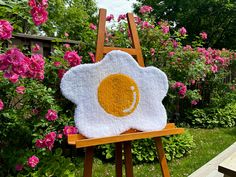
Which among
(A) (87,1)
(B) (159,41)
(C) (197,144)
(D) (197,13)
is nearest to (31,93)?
(B) (159,41)

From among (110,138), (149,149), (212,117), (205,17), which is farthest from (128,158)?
(205,17)

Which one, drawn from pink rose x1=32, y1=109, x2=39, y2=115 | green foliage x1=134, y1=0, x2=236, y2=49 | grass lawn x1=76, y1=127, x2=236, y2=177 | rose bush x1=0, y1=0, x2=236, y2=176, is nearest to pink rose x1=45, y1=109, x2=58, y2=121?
rose bush x1=0, y1=0, x2=236, y2=176

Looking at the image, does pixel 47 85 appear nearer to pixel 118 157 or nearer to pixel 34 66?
pixel 34 66

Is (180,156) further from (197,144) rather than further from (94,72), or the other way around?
(94,72)

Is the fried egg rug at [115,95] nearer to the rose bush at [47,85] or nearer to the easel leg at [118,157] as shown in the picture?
the easel leg at [118,157]

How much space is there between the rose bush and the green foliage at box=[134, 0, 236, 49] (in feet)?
37.7

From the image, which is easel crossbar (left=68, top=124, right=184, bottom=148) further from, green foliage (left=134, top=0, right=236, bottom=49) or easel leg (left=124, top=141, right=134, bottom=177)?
green foliage (left=134, top=0, right=236, bottom=49)

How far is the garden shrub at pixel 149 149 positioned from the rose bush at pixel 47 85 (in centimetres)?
2

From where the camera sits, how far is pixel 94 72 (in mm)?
1889

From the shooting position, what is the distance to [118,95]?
1.98 metres

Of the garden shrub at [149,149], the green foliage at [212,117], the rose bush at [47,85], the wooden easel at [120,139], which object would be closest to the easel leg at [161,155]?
the wooden easel at [120,139]

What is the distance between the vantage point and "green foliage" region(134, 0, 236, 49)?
50.3 ft

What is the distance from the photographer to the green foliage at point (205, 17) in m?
15.3

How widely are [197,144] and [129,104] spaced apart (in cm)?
291
